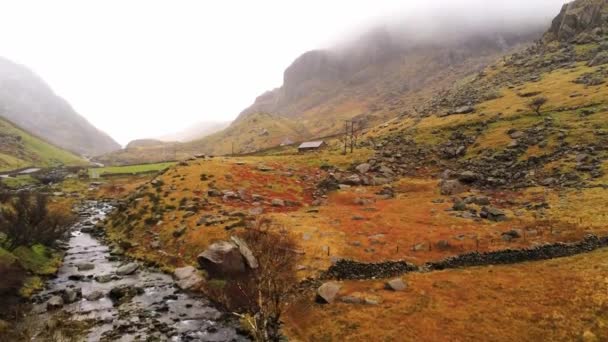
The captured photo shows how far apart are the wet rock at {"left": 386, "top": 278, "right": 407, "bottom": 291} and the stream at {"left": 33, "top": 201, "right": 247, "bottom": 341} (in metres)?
16.9

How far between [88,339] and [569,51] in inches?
7587

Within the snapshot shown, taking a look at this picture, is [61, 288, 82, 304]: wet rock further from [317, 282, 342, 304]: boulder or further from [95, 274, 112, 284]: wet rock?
[317, 282, 342, 304]: boulder

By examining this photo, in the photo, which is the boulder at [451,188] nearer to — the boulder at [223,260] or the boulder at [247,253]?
the boulder at [247,253]

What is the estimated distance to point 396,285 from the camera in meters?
43.2

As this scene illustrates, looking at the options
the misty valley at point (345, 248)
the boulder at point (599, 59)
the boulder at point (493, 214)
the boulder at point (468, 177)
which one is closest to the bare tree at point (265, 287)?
the misty valley at point (345, 248)

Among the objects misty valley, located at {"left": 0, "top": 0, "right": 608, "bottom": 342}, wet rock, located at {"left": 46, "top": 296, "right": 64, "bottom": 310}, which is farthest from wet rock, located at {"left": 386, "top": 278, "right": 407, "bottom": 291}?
wet rock, located at {"left": 46, "top": 296, "right": 64, "bottom": 310}

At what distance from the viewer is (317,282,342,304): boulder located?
40.7 metres

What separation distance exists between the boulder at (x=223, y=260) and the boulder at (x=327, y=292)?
10.4 meters

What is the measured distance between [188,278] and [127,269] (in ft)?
34.8

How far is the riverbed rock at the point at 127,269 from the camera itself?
52666 mm

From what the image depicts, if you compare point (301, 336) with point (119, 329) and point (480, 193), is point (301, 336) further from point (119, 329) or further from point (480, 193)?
point (480, 193)

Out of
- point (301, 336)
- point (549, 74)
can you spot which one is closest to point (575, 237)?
point (301, 336)

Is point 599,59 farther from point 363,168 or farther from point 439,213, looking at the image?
point 439,213

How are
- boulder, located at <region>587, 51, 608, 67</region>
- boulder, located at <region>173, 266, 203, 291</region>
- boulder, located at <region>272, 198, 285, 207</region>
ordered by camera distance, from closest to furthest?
1. boulder, located at <region>173, 266, 203, 291</region>
2. boulder, located at <region>272, 198, 285, 207</region>
3. boulder, located at <region>587, 51, 608, 67</region>
